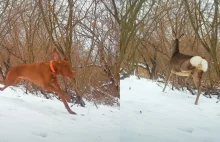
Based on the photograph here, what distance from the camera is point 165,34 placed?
1.21 metres

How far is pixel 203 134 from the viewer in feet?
3.97

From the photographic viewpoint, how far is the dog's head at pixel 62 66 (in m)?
1.18

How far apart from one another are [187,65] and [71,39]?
16.1 inches

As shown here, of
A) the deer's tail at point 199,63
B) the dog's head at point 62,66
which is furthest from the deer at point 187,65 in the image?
the dog's head at point 62,66

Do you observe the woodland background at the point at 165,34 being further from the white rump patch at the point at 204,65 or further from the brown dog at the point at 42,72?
the brown dog at the point at 42,72

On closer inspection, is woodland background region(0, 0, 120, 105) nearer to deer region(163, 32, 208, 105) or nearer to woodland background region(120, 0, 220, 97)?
woodland background region(120, 0, 220, 97)

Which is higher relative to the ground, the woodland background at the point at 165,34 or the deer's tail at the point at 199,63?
the woodland background at the point at 165,34

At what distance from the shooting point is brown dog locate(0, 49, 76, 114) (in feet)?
3.83

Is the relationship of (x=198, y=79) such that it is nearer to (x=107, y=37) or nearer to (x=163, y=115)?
(x=163, y=115)

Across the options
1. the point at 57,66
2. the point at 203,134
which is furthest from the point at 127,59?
the point at 203,134

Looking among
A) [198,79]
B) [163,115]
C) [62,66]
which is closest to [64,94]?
[62,66]

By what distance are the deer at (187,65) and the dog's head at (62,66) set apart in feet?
1.15

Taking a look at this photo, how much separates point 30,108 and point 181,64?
0.54 meters

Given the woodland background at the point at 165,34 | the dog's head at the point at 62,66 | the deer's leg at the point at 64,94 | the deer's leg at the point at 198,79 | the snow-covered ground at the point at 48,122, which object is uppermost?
the woodland background at the point at 165,34
